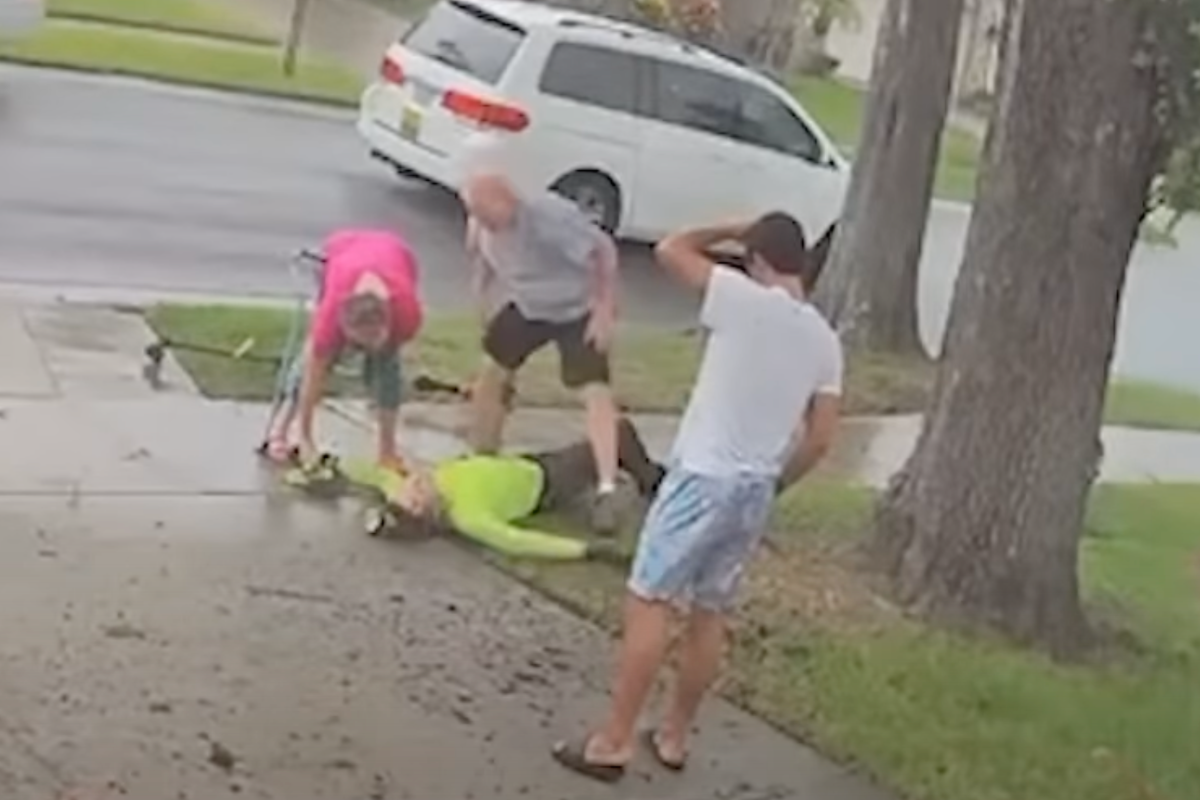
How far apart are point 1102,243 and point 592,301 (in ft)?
6.64

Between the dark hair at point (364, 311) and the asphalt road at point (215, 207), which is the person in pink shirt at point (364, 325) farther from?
the asphalt road at point (215, 207)

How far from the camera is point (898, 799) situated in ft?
23.9

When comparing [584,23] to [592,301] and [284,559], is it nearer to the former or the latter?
[592,301]

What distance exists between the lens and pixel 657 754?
7195mm

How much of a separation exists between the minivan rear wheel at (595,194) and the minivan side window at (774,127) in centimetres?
138

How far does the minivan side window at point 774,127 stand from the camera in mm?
20297

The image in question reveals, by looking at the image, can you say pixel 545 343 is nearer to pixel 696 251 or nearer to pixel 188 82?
pixel 696 251

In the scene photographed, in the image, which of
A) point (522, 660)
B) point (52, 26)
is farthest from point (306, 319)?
point (52, 26)

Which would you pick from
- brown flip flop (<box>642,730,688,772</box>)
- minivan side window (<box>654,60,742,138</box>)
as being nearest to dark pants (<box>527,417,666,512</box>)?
brown flip flop (<box>642,730,688,772</box>)

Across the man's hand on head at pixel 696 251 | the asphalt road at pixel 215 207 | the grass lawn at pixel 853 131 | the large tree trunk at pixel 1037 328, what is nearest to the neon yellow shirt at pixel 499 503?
the large tree trunk at pixel 1037 328

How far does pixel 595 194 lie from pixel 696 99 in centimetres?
136

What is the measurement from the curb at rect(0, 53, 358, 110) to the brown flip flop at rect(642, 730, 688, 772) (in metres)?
17.3

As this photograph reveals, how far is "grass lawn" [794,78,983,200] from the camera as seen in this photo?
2923 cm

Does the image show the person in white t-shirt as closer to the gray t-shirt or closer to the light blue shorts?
the light blue shorts
